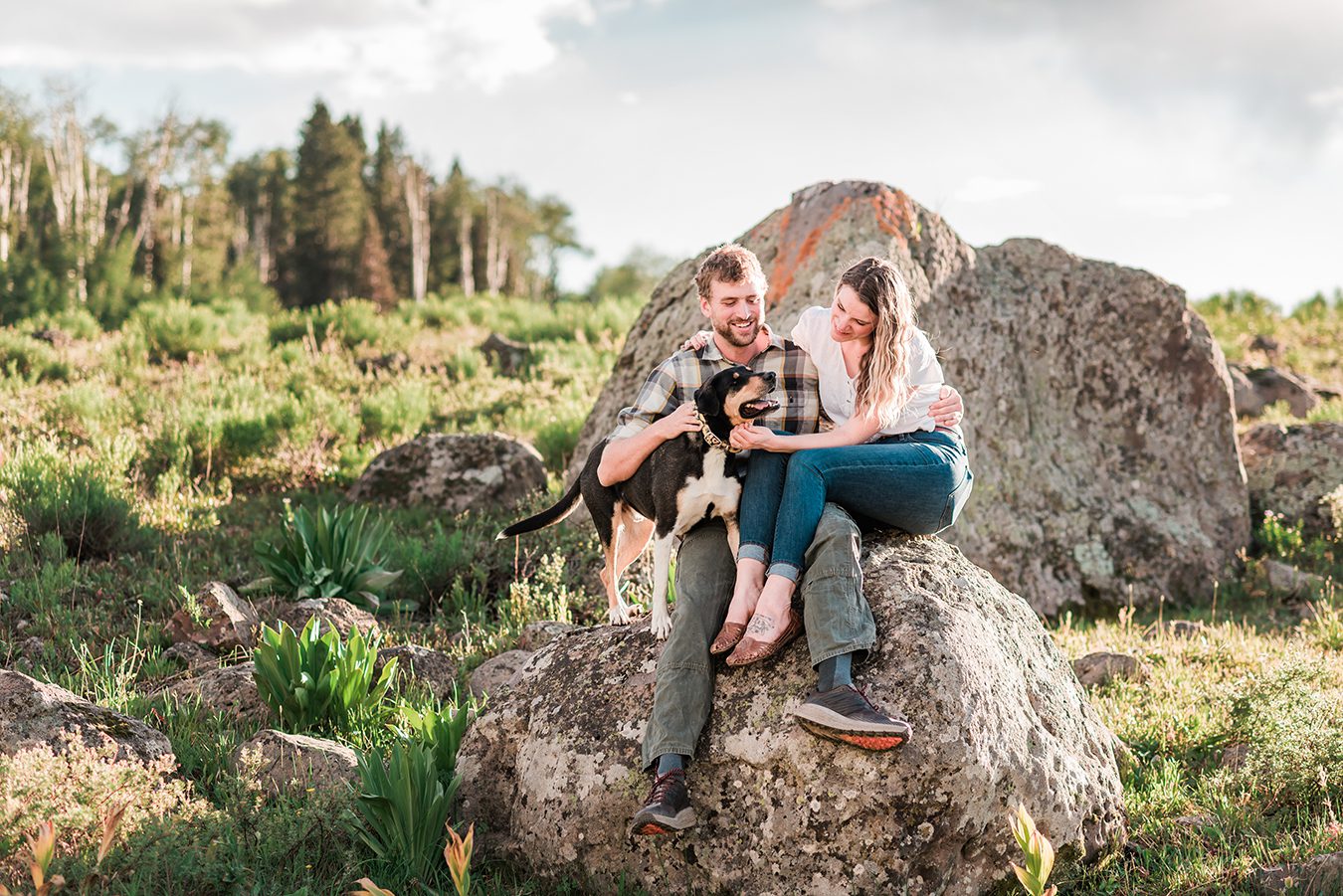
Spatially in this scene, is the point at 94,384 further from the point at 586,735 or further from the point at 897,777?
the point at 897,777

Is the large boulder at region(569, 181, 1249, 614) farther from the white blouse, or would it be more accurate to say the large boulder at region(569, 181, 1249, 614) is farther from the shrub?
the shrub

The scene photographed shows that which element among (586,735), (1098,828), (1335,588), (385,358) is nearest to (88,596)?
(586,735)

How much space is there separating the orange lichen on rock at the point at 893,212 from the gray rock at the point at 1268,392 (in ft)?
20.7

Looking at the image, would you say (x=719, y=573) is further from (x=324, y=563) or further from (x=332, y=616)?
(x=324, y=563)

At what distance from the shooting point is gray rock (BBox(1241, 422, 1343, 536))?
891 cm

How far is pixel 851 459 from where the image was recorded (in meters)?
4.25

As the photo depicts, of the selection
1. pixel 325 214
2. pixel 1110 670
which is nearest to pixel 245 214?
pixel 325 214

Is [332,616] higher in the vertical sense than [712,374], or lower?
lower

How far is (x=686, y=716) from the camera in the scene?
149 inches

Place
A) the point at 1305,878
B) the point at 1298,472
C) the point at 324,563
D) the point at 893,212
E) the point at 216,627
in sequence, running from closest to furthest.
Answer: the point at 1305,878, the point at 216,627, the point at 324,563, the point at 893,212, the point at 1298,472

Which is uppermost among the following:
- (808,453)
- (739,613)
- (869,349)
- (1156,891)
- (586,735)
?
(869,349)

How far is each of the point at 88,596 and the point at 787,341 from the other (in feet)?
16.0

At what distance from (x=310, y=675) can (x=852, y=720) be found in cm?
270

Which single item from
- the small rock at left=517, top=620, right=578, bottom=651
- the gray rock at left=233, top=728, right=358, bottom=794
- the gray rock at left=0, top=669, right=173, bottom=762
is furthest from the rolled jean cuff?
the gray rock at left=0, top=669, right=173, bottom=762
